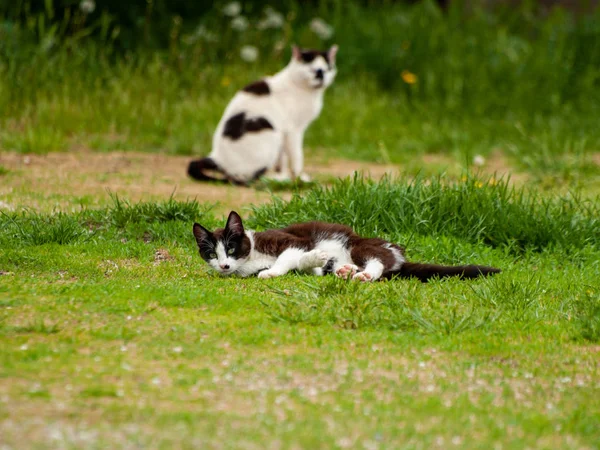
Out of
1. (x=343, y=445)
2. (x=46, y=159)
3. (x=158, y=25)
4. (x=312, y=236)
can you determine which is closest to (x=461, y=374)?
(x=343, y=445)

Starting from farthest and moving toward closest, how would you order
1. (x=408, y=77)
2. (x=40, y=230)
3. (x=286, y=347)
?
(x=408, y=77), (x=40, y=230), (x=286, y=347)

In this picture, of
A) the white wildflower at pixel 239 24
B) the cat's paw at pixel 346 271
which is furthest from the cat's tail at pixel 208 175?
the white wildflower at pixel 239 24

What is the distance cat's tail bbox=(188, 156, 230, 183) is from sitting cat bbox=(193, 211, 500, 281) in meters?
3.31

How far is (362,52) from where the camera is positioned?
533 inches

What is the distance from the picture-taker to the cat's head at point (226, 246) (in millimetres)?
5684

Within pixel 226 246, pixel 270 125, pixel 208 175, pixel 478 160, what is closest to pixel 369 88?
pixel 478 160

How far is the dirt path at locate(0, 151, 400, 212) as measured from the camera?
7754 millimetres

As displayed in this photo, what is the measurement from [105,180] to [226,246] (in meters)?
3.45

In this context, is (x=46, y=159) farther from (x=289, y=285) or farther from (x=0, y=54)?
(x=289, y=285)

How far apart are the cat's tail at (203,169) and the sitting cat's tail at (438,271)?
3.91 m

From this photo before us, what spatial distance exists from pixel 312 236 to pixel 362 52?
26.7 ft

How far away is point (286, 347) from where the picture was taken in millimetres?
4266

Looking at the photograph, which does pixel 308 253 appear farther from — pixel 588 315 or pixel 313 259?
pixel 588 315

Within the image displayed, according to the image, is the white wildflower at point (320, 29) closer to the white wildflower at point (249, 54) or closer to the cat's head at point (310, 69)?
the white wildflower at point (249, 54)
